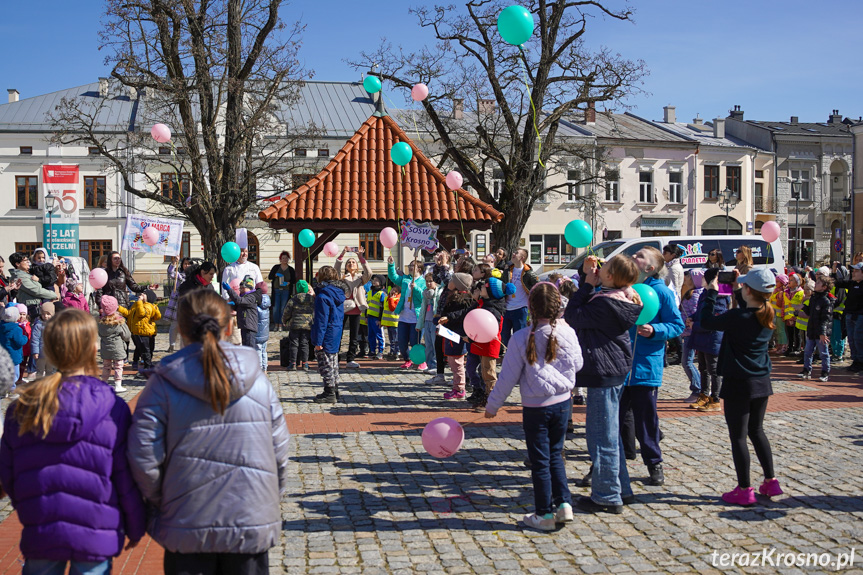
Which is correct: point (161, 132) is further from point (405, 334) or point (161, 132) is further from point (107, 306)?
point (405, 334)

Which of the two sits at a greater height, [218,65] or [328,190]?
[218,65]

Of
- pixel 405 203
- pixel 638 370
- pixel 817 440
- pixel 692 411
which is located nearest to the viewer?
pixel 638 370

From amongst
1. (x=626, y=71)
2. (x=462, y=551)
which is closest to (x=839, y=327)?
(x=626, y=71)

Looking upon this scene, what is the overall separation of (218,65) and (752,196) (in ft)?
126

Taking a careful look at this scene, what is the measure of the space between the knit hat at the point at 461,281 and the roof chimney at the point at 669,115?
4790 centimetres

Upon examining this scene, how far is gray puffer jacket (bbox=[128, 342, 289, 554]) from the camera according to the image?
2838 millimetres

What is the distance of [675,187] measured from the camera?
155 ft

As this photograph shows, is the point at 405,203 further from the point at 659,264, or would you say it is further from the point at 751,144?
the point at 751,144

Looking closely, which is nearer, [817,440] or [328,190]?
[817,440]

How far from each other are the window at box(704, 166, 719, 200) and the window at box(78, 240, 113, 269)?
3629cm

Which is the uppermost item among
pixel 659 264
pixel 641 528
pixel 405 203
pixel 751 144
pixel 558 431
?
pixel 751 144

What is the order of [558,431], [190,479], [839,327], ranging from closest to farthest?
[190,479], [558,431], [839,327]

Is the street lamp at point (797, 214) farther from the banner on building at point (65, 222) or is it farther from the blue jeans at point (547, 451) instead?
the blue jeans at point (547, 451)

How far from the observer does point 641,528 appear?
5.04 metres
